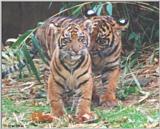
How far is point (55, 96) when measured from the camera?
5.49m

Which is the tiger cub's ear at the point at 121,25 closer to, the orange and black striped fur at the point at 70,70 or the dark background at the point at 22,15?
the orange and black striped fur at the point at 70,70

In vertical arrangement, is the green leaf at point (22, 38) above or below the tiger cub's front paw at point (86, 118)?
above

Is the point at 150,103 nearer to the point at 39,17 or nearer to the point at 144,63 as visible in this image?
the point at 144,63

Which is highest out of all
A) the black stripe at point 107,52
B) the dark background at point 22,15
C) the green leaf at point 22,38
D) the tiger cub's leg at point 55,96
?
the dark background at point 22,15

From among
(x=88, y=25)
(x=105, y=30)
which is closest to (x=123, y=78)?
(x=105, y=30)

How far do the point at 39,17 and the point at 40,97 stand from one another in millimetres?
647

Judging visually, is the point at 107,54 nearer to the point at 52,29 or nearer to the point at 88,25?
the point at 88,25

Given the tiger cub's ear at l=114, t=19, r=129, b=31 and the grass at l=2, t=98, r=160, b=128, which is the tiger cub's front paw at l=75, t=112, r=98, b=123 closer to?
the grass at l=2, t=98, r=160, b=128

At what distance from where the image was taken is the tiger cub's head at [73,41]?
539 cm

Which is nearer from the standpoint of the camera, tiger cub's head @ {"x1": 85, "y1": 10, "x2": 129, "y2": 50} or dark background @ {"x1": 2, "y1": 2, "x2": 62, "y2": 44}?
tiger cub's head @ {"x1": 85, "y1": 10, "x2": 129, "y2": 50}

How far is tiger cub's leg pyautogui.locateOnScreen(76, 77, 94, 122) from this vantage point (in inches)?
211

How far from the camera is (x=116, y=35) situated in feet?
18.6

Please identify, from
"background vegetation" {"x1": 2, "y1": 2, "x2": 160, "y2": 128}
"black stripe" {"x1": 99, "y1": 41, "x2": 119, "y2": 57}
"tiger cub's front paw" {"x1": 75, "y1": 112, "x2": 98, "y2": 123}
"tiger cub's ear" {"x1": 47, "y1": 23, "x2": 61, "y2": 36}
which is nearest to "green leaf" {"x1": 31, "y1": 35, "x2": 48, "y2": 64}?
"background vegetation" {"x1": 2, "y1": 2, "x2": 160, "y2": 128}

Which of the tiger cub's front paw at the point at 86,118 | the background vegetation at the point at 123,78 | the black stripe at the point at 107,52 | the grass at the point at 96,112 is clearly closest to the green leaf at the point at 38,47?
the background vegetation at the point at 123,78
